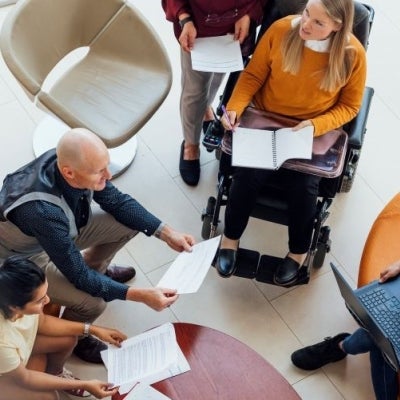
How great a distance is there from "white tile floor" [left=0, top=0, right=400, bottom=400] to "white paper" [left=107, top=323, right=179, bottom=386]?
1.74ft

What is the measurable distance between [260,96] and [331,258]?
87cm

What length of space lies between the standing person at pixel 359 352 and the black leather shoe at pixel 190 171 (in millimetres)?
1012

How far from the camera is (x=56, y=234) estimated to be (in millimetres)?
2496

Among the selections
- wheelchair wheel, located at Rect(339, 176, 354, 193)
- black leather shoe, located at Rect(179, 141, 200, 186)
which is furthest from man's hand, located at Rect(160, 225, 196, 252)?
wheelchair wheel, located at Rect(339, 176, 354, 193)

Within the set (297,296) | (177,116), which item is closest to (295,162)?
(297,296)

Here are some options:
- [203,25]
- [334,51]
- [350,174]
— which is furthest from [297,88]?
[350,174]

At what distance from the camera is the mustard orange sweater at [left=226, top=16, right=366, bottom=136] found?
2.83 metres

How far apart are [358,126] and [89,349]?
1451 millimetres

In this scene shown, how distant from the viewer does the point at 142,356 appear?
2.47 metres

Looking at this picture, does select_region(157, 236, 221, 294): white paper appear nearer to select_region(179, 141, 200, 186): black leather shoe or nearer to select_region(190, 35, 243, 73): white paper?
select_region(190, 35, 243, 73): white paper

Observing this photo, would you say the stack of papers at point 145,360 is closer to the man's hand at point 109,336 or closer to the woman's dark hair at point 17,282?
the man's hand at point 109,336

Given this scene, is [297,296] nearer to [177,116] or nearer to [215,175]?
[215,175]

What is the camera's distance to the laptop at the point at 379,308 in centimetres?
255

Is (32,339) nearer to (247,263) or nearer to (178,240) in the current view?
(178,240)
